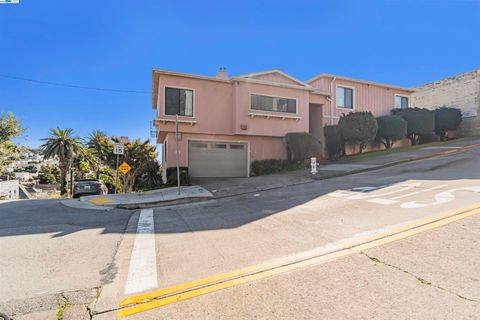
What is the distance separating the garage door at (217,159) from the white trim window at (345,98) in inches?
349

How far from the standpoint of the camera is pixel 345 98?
20359 millimetres

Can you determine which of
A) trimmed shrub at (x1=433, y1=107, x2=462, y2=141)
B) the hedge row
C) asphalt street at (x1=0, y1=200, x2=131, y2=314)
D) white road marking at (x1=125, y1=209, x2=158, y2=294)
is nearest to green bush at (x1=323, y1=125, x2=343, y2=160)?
the hedge row

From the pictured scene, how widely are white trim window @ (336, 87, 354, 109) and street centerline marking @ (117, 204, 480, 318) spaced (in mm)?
16505

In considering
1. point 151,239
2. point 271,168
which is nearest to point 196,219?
point 151,239

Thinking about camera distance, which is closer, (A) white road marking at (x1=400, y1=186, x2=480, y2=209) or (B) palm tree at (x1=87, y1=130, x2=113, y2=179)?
(A) white road marking at (x1=400, y1=186, x2=480, y2=209)

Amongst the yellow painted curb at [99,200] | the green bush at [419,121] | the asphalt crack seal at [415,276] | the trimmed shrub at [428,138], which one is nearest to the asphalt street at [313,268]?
the asphalt crack seal at [415,276]

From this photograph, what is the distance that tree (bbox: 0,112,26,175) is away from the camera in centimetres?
2211

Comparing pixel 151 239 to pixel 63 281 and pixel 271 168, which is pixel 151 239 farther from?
pixel 271 168

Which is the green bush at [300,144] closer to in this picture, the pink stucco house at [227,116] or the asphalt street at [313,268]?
the pink stucco house at [227,116]

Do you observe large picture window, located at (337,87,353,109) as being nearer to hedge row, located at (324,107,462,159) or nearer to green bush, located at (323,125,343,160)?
hedge row, located at (324,107,462,159)

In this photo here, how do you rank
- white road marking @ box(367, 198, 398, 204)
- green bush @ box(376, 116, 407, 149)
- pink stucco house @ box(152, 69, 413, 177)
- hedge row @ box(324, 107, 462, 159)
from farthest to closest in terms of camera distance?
1. green bush @ box(376, 116, 407, 149)
2. hedge row @ box(324, 107, 462, 159)
3. pink stucco house @ box(152, 69, 413, 177)
4. white road marking @ box(367, 198, 398, 204)

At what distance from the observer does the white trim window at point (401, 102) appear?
876 inches

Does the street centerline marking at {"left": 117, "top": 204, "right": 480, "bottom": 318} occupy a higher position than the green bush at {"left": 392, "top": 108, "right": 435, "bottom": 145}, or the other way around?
the green bush at {"left": 392, "top": 108, "right": 435, "bottom": 145}

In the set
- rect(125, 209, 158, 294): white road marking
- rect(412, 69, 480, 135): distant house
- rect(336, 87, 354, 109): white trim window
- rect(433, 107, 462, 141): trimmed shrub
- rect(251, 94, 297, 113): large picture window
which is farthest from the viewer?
rect(412, 69, 480, 135): distant house
